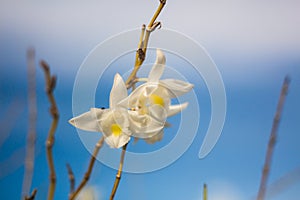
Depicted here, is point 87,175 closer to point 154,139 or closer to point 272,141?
point 154,139

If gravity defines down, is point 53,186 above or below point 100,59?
below

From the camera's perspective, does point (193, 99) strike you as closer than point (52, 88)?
No

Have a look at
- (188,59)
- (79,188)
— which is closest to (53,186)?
(79,188)

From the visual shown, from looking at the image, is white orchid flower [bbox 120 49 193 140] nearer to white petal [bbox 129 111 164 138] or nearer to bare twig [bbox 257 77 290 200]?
white petal [bbox 129 111 164 138]

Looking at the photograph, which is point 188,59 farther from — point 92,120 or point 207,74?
point 92,120

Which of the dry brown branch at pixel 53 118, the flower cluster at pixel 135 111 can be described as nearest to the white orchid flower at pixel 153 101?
the flower cluster at pixel 135 111

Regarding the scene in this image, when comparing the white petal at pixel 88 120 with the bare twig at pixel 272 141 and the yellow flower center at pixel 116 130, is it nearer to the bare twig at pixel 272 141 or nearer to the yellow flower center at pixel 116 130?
the yellow flower center at pixel 116 130

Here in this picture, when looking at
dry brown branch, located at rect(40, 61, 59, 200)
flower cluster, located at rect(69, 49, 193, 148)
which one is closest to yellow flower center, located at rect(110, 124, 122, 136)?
flower cluster, located at rect(69, 49, 193, 148)
